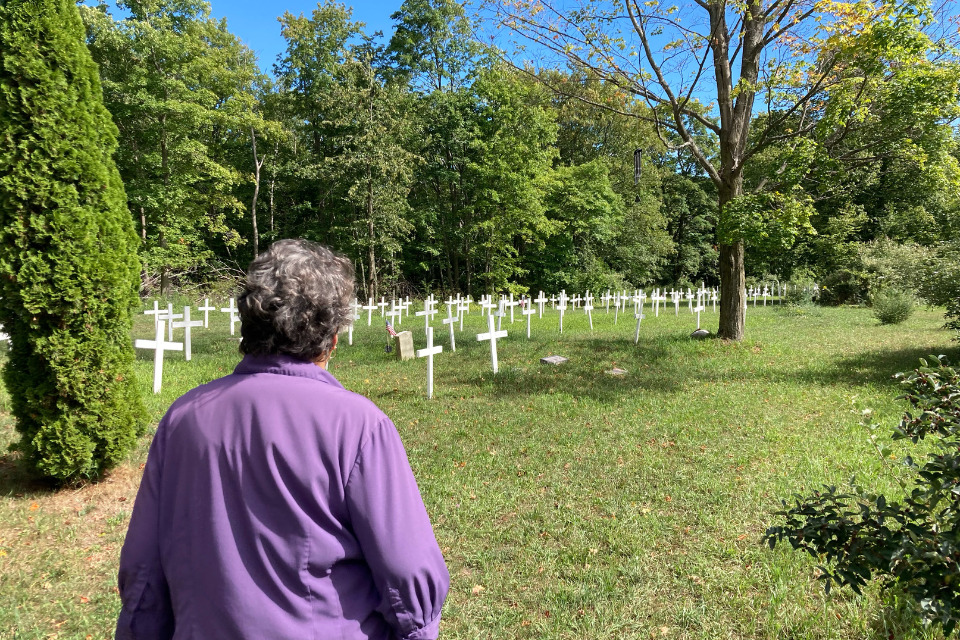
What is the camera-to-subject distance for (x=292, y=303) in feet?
4.61

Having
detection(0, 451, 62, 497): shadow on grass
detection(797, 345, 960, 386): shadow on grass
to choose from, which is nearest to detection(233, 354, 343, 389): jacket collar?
detection(0, 451, 62, 497): shadow on grass

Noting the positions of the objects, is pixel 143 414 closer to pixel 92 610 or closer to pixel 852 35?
pixel 92 610

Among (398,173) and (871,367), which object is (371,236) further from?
(871,367)

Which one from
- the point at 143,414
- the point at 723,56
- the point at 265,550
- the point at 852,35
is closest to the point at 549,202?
the point at 723,56

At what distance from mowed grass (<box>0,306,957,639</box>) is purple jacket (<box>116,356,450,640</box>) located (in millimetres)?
2100

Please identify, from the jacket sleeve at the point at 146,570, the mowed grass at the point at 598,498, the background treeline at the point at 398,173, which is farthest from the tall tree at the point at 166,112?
the jacket sleeve at the point at 146,570

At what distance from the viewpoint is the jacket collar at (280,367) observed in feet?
4.48

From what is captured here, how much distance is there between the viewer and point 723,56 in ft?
37.1

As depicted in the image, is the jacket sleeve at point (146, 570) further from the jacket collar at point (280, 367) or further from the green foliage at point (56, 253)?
the green foliage at point (56, 253)

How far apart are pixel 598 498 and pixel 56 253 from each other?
5075 millimetres

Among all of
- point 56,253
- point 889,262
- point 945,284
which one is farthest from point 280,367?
point 889,262

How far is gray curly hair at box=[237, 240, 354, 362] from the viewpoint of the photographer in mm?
1391

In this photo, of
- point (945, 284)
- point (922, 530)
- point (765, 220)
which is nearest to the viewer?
point (922, 530)

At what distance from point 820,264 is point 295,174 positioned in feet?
107
